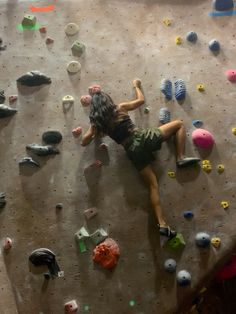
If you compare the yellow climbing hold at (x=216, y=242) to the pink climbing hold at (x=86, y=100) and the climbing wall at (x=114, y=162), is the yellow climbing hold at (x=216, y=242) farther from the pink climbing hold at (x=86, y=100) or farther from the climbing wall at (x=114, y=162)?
the pink climbing hold at (x=86, y=100)

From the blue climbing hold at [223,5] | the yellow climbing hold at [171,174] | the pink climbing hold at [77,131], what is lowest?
the yellow climbing hold at [171,174]

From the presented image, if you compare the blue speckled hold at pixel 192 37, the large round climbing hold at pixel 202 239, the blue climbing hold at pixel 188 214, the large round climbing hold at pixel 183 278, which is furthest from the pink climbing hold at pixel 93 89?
the large round climbing hold at pixel 183 278

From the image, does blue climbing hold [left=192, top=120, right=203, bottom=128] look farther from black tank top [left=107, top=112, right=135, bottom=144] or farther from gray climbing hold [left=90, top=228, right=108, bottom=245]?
gray climbing hold [left=90, top=228, right=108, bottom=245]

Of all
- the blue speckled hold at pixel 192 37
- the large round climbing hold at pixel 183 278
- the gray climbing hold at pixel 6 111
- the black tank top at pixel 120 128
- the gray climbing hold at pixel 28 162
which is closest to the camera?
the large round climbing hold at pixel 183 278

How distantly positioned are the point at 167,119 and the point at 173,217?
546 millimetres

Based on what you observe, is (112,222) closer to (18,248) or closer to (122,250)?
(122,250)

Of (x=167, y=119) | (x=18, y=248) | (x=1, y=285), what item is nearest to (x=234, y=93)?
(x=167, y=119)

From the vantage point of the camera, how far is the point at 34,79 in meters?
2.59

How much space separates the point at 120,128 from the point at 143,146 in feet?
0.49

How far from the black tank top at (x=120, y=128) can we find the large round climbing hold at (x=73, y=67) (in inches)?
19.9

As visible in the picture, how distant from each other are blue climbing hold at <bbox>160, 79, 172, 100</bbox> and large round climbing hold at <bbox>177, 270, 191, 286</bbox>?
96 centimetres

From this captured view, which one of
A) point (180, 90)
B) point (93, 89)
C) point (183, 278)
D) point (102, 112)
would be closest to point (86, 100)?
point (93, 89)

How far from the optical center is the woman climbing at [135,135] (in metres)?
2.25

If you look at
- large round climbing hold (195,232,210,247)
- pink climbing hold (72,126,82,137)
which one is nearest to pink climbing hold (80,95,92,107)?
pink climbing hold (72,126,82,137)
